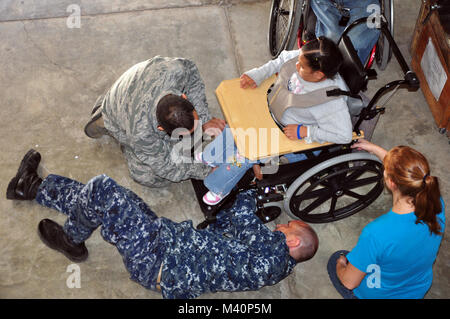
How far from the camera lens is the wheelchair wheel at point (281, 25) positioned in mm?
3564

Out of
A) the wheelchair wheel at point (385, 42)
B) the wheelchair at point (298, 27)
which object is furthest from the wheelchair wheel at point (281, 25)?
the wheelchair wheel at point (385, 42)

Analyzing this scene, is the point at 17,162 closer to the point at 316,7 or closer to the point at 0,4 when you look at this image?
the point at 0,4

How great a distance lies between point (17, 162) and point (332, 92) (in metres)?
2.53

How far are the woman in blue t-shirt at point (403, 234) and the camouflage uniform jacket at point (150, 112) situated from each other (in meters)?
1.26

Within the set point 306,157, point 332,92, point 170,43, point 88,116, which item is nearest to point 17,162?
point 88,116

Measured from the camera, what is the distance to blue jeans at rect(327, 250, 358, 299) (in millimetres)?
2971

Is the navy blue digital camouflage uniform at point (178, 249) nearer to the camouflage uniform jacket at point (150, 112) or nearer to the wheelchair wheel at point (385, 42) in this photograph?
the camouflage uniform jacket at point (150, 112)

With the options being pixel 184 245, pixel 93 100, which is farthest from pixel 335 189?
pixel 93 100

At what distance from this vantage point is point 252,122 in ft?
9.35

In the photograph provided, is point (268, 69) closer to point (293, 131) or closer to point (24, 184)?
point (293, 131)

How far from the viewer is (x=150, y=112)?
2803 mm

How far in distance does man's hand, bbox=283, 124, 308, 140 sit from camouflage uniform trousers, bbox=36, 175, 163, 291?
1.00 metres

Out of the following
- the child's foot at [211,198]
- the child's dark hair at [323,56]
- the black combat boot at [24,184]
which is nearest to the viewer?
the child's dark hair at [323,56]
